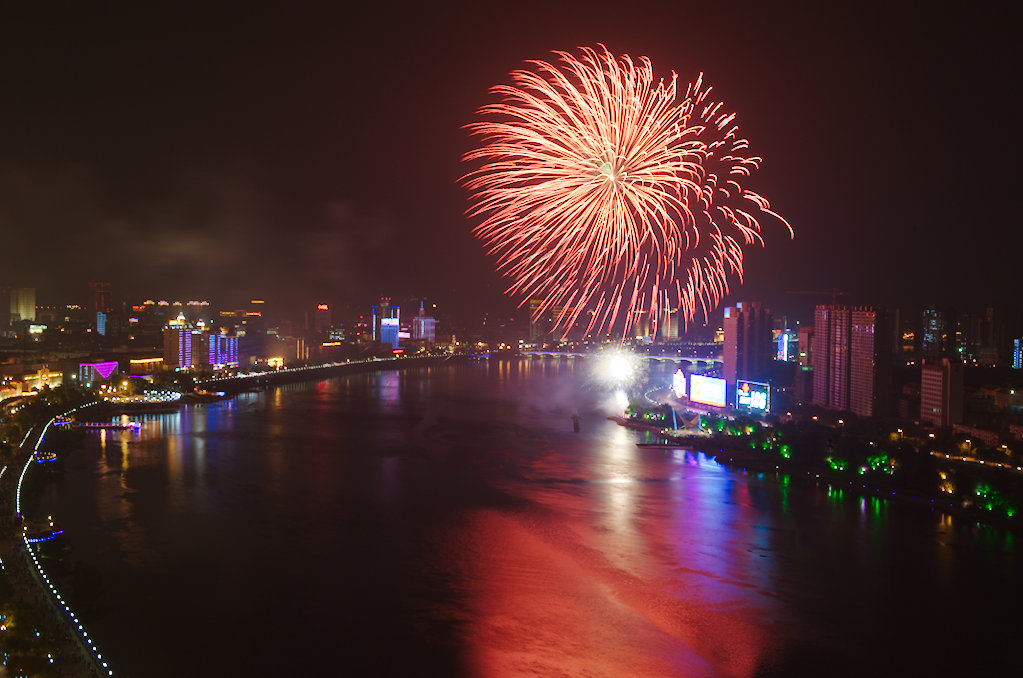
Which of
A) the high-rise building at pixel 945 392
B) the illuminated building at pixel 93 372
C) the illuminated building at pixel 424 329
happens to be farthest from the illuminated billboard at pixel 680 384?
the illuminated building at pixel 424 329

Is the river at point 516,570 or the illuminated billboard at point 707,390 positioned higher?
the illuminated billboard at point 707,390

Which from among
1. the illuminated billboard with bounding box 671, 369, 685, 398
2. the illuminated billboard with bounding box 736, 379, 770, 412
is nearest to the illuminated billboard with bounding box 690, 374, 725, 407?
the illuminated billboard with bounding box 736, 379, 770, 412

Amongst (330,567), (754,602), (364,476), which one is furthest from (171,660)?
(364,476)

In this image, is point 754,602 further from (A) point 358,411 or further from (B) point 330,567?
(A) point 358,411

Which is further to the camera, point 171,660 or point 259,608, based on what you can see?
point 259,608

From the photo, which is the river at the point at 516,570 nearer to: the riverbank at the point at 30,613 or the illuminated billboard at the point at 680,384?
the riverbank at the point at 30,613

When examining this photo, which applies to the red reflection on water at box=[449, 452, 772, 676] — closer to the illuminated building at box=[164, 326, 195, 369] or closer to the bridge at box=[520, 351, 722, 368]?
the bridge at box=[520, 351, 722, 368]
